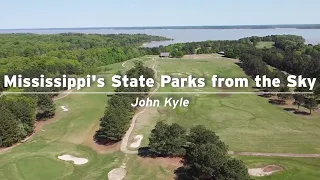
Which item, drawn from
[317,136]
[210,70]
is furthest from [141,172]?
[210,70]

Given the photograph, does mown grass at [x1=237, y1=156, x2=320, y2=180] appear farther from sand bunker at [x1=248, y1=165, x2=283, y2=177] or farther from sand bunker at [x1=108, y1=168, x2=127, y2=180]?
sand bunker at [x1=108, y1=168, x2=127, y2=180]

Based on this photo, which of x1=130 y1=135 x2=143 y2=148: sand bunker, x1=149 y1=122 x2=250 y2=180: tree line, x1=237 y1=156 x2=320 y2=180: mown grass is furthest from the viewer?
x1=130 y1=135 x2=143 y2=148: sand bunker

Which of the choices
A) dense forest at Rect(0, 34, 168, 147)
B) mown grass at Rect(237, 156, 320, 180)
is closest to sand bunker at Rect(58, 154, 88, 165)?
dense forest at Rect(0, 34, 168, 147)

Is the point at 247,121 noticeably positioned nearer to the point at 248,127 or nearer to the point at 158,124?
the point at 248,127

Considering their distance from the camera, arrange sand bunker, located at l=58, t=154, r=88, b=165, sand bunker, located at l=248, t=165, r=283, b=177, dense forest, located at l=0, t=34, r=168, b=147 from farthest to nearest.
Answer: dense forest, located at l=0, t=34, r=168, b=147, sand bunker, located at l=58, t=154, r=88, b=165, sand bunker, located at l=248, t=165, r=283, b=177

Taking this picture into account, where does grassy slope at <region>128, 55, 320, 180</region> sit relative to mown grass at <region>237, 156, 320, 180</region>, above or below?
above

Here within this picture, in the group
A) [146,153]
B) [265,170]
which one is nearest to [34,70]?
[146,153]

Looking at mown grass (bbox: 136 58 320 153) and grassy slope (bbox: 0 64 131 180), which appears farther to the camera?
mown grass (bbox: 136 58 320 153)

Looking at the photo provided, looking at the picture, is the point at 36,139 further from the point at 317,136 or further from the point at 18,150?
the point at 317,136

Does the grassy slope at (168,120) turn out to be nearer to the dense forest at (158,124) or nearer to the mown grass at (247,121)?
the mown grass at (247,121)
